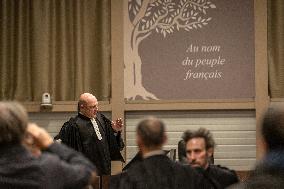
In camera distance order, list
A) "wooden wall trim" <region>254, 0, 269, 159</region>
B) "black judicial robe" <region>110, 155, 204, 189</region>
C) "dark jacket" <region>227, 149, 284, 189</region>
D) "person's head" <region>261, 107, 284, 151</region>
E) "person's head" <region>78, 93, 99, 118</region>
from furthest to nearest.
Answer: "wooden wall trim" <region>254, 0, 269, 159</region> < "person's head" <region>78, 93, 99, 118</region> < "black judicial robe" <region>110, 155, 204, 189</region> < "person's head" <region>261, 107, 284, 151</region> < "dark jacket" <region>227, 149, 284, 189</region>

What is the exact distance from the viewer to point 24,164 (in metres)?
2.44

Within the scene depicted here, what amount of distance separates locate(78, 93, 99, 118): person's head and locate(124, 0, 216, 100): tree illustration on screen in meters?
1.65

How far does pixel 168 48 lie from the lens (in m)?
8.05

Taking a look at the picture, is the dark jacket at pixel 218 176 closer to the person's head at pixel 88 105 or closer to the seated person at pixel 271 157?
the seated person at pixel 271 157

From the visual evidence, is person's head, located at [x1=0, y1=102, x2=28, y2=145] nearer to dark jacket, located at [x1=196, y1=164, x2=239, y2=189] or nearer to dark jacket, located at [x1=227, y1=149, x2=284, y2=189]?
dark jacket, located at [x1=227, y1=149, x2=284, y2=189]

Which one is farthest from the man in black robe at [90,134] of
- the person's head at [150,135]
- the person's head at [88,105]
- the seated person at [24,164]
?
the seated person at [24,164]

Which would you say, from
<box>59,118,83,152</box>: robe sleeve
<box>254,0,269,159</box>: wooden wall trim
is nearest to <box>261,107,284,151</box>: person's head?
<box>59,118,83,152</box>: robe sleeve

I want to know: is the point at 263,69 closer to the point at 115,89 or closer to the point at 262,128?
the point at 115,89

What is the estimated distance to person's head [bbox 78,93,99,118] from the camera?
638 centimetres

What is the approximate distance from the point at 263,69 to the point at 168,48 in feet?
4.13

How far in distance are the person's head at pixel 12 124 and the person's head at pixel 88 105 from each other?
3.89m

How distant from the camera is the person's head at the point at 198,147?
3486mm

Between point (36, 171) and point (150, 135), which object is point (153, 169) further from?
point (36, 171)

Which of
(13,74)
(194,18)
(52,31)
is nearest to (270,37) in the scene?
(194,18)
